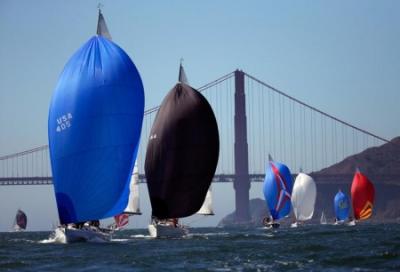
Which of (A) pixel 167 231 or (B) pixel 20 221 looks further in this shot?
(B) pixel 20 221

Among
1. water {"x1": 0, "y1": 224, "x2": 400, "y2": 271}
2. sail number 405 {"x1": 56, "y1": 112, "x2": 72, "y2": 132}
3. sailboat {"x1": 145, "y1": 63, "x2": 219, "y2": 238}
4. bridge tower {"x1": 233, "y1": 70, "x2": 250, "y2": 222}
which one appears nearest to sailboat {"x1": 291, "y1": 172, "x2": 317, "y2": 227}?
sailboat {"x1": 145, "y1": 63, "x2": 219, "y2": 238}

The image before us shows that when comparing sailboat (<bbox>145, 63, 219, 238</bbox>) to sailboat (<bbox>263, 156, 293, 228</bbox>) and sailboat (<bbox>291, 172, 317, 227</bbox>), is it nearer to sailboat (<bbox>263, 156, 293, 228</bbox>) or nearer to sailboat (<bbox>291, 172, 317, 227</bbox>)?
sailboat (<bbox>263, 156, 293, 228</bbox>)

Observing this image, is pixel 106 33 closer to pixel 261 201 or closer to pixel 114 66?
pixel 114 66

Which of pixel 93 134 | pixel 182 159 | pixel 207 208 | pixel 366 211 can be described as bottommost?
pixel 366 211

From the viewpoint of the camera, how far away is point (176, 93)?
3238 cm

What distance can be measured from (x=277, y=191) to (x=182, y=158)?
19830 mm

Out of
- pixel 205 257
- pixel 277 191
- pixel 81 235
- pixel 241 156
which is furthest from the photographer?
pixel 241 156

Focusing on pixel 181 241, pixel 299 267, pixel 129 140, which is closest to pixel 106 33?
pixel 129 140

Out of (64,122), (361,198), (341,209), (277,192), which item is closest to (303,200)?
(361,198)

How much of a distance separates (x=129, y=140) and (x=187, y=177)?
364 centimetres

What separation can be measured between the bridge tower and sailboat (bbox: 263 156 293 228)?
45293 millimetres

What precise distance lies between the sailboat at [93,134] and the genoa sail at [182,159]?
2920 millimetres

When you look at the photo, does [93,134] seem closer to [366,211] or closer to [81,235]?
[81,235]

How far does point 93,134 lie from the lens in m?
27.7
